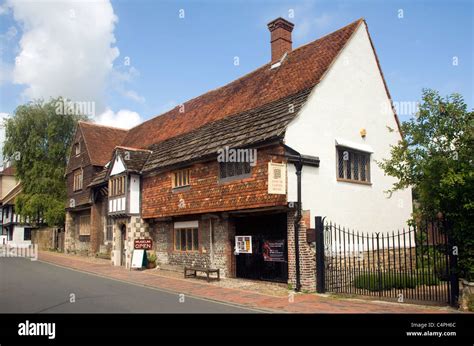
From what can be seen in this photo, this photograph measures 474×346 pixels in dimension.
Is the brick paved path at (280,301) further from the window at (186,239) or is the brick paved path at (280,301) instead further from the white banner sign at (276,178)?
the white banner sign at (276,178)

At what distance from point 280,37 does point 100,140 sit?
17677 mm

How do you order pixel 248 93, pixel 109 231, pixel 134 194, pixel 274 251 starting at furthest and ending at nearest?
pixel 109 231
pixel 134 194
pixel 248 93
pixel 274 251

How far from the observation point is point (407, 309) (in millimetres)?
10781

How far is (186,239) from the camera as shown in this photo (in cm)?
2031

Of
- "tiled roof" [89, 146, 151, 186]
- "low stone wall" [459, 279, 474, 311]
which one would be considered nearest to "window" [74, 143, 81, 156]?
"tiled roof" [89, 146, 151, 186]

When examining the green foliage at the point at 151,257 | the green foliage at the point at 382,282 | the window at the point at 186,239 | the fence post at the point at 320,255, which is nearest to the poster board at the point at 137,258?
the green foliage at the point at 151,257

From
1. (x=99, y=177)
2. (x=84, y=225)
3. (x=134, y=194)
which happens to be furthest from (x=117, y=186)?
(x=84, y=225)

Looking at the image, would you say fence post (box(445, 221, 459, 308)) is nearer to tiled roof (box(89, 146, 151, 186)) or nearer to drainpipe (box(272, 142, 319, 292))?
drainpipe (box(272, 142, 319, 292))

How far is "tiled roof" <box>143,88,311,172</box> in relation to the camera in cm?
1543

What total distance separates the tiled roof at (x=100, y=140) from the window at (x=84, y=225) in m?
4.65

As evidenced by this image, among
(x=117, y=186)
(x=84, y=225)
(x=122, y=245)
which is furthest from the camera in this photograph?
Answer: (x=84, y=225)

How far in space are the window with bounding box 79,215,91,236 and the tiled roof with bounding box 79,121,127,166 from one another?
465 cm

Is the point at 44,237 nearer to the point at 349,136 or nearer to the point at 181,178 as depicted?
the point at 181,178
